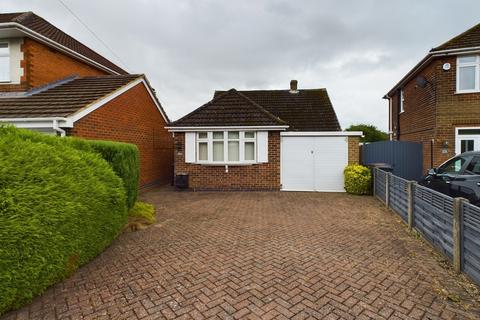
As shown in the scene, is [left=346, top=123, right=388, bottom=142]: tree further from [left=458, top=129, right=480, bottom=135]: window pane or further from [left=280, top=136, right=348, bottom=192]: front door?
[left=280, top=136, right=348, bottom=192]: front door

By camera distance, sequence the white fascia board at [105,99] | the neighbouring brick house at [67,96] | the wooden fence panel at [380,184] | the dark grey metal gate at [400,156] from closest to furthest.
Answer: the white fascia board at [105,99]
the neighbouring brick house at [67,96]
the wooden fence panel at [380,184]
the dark grey metal gate at [400,156]

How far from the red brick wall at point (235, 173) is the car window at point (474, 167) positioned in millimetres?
6357

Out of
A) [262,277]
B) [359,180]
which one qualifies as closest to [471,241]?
[262,277]

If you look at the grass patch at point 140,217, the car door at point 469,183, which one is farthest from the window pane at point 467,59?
the grass patch at point 140,217

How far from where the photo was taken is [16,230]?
8.94 ft

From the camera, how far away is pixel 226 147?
1109 centimetres

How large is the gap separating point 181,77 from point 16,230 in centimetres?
1707

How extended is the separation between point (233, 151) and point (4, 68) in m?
9.51

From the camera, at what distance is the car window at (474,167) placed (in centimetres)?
541

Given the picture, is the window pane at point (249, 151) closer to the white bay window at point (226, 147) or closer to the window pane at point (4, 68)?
the white bay window at point (226, 147)

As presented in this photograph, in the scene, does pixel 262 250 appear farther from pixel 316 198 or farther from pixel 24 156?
pixel 316 198

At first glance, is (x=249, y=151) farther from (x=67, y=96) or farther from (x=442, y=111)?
(x=442, y=111)

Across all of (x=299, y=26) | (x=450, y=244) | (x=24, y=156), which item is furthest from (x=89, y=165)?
(x=299, y=26)

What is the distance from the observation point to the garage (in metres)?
10.8
